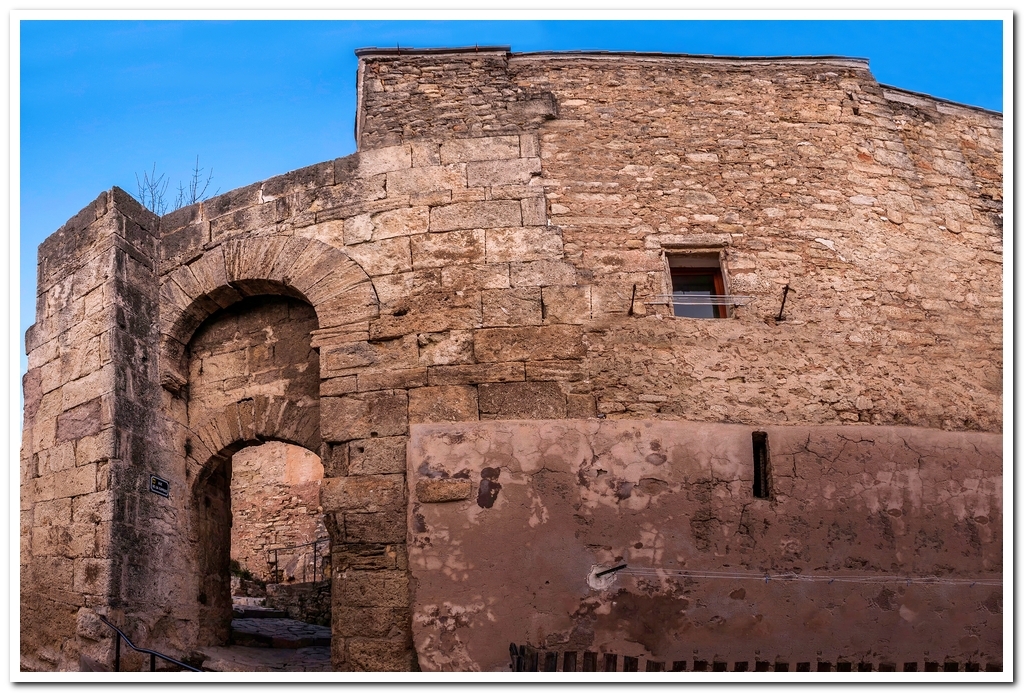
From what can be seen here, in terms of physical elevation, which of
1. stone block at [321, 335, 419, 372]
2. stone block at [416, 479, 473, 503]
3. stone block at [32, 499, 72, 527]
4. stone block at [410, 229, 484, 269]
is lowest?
stone block at [32, 499, 72, 527]

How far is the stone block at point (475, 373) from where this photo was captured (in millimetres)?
6402

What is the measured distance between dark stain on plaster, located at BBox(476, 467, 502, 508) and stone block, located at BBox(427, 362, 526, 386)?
0.60 m

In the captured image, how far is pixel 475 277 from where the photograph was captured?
6.70 m

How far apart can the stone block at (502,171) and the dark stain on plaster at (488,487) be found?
207cm

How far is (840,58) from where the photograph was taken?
25.3ft

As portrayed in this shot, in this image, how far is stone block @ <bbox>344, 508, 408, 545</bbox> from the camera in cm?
620

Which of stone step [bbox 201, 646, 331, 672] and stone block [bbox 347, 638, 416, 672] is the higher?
stone block [bbox 347, 638, 416, 672]

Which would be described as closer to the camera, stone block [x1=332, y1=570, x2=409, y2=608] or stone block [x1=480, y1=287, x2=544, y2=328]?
stone block [x1=332, y1=570, x2=409, y2=608]

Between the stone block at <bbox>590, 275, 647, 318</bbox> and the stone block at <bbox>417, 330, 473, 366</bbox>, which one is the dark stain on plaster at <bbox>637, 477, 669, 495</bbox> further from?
the stone block at <bbox>417, 330, 473, 366</bbox>

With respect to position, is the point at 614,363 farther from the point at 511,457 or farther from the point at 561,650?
the point at 561,650

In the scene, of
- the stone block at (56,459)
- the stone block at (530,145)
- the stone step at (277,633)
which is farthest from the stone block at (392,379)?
the stone step at (277,633)

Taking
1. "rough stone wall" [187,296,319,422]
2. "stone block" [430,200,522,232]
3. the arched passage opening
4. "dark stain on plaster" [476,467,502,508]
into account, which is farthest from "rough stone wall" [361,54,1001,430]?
the arched passage opening

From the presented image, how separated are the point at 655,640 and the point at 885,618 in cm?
140
